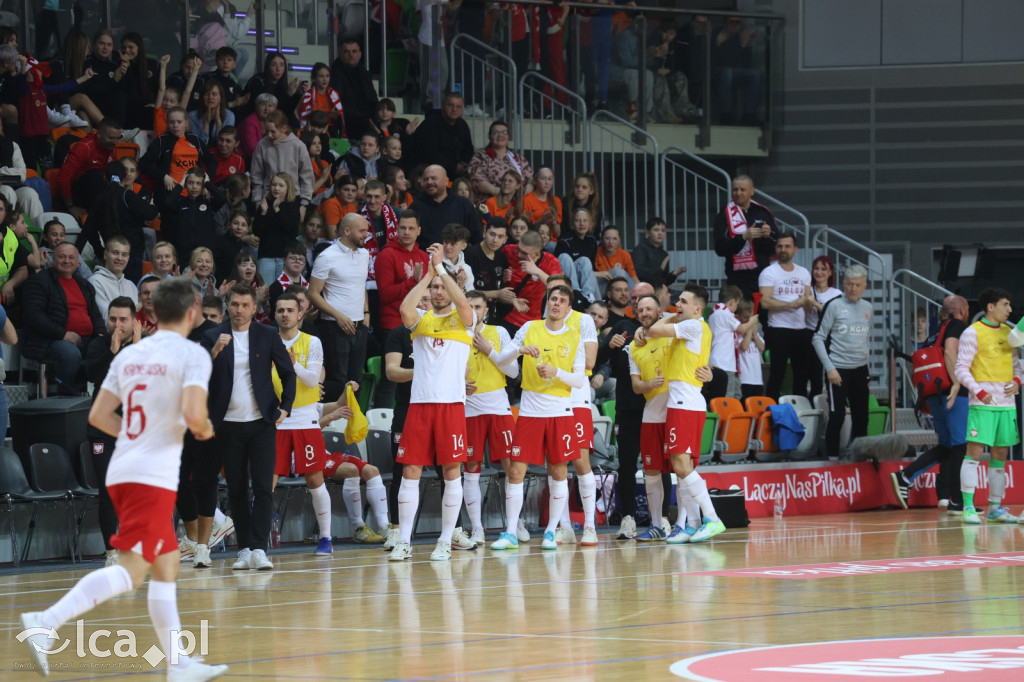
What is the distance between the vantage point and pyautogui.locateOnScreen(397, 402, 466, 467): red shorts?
37.5 feet

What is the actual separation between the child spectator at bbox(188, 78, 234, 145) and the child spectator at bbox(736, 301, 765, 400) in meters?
6.51

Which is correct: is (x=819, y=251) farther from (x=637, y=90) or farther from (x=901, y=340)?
(x=637, y=90)

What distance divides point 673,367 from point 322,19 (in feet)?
32.5

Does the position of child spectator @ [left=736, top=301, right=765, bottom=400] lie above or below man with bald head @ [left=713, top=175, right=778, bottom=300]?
below

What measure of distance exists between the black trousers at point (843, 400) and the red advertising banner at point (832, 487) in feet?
1.11

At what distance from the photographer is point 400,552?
11.4m

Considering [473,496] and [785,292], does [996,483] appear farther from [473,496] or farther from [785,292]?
[473,496]

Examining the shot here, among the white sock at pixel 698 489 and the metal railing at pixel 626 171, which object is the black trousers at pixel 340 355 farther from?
the metal railing at pixel 626 171

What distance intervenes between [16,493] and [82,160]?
5113 millimetres

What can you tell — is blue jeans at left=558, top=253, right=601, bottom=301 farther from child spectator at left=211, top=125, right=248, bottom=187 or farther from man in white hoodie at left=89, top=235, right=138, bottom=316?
man in white hoodie at left=89, top=235, right=138, bottom=316

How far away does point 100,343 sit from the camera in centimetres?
1159

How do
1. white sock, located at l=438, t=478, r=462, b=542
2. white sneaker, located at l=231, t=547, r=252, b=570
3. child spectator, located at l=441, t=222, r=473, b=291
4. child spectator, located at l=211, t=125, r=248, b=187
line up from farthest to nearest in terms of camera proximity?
1. child spectator, located at l=211, t=125, r=248, b=187
2. child spectator, located at l=441, t=222, r=473, b=291
3. white sock, located at l=438, t=478, r=462, b=542
4. white sneaker, located at l=231, t=547, r=252, b=570

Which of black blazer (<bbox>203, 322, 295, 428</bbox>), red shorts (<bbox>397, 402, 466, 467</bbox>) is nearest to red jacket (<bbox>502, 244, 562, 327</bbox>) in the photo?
red shorts (<bbox>397, 402, 466, 467</bbox>)

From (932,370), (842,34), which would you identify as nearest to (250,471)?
(932,370)
